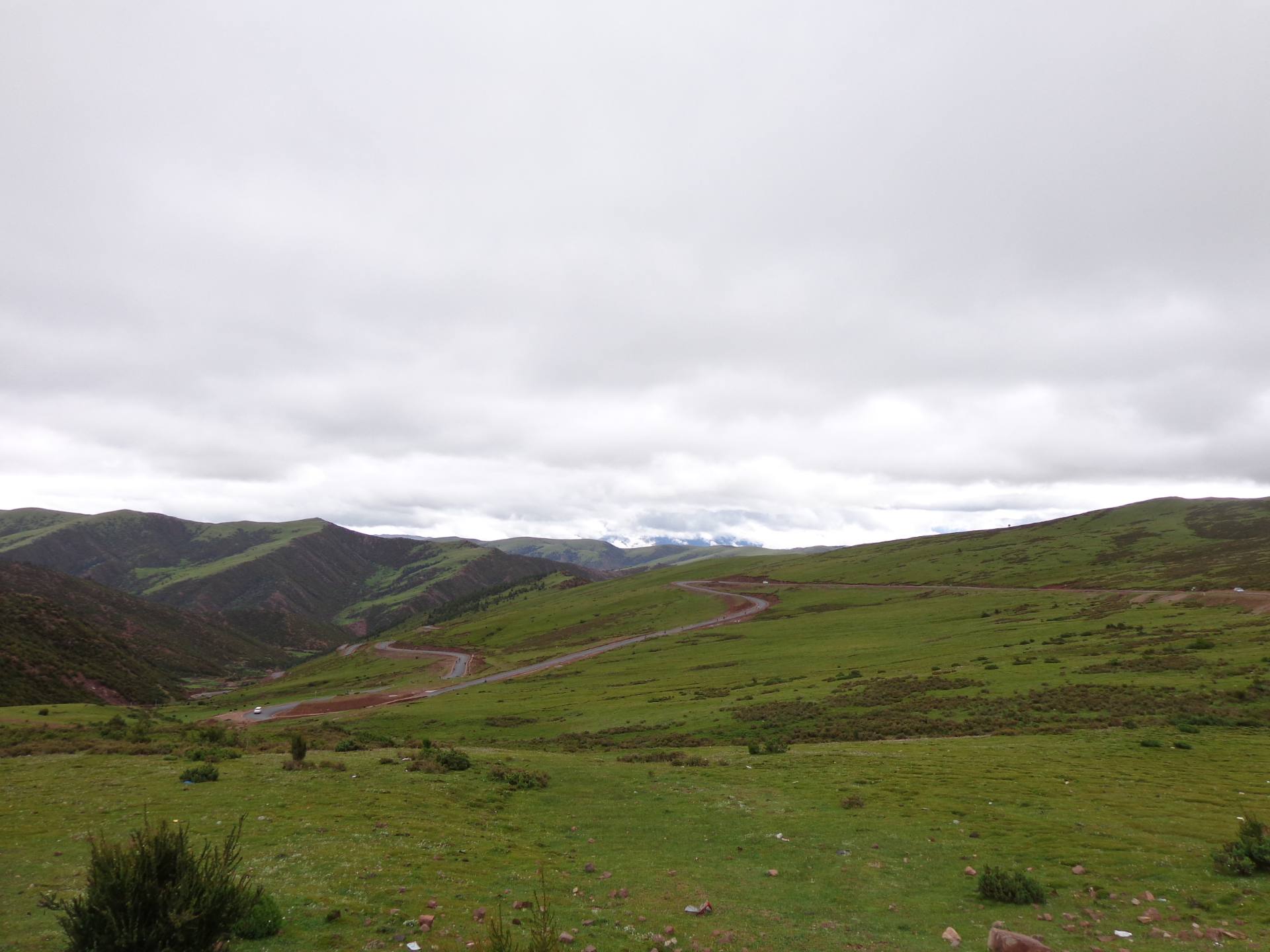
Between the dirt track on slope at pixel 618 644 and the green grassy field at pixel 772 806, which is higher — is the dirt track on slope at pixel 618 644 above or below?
below

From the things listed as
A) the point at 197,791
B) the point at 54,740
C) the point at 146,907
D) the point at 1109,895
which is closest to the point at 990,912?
the point at 1109,895

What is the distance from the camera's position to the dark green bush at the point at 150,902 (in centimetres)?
863

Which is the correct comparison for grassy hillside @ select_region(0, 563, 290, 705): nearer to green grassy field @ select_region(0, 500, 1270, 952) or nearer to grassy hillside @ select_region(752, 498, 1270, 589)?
green grassy field @ select_region(0, 500, 1270, 952)

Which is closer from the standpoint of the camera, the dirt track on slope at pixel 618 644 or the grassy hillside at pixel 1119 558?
the dirt track on slope at pixel 618 644

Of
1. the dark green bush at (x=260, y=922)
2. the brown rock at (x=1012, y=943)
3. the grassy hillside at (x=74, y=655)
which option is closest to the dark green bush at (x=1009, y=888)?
the brown rock at (x=1012, y=943)

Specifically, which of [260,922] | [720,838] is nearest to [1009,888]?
[720,838]

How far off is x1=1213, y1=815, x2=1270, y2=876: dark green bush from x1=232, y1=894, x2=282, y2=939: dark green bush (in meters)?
22.5

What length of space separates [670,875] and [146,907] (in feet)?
41.2

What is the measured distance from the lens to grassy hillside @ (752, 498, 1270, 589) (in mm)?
102562

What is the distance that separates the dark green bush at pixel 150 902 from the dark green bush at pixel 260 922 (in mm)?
932

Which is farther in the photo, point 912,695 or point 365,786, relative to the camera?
point 912,695

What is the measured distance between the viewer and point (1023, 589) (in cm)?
11462

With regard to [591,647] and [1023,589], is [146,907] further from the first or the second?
[1023,589]

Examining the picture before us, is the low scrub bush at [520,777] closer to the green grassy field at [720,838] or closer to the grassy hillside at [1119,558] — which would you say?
the green grassy field at [720,838]
